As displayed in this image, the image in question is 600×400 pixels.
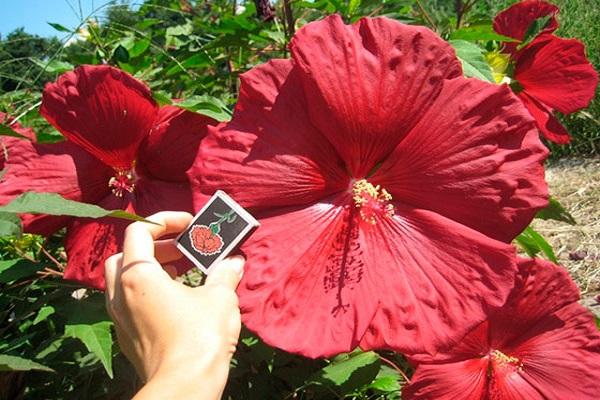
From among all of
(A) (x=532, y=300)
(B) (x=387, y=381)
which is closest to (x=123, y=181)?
(B) (x=387, y=381)

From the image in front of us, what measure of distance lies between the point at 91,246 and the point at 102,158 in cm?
16

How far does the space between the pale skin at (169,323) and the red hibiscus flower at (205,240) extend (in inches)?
1.2

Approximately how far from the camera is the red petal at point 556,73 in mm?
1278

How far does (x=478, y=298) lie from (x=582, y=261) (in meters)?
2.26

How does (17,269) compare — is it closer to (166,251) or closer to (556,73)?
(166,251)

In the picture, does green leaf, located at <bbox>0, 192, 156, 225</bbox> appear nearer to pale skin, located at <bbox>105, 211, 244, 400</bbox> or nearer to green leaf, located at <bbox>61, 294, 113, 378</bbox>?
pale skin, located at <bbox>105, 211, 244, 400</bbox>

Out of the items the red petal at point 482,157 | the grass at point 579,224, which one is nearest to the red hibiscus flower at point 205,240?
the red petal at point 482,157

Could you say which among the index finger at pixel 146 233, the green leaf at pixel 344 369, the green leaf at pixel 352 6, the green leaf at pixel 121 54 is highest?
the green leaf at pixel 352 6

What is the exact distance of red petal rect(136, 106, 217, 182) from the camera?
102 cm

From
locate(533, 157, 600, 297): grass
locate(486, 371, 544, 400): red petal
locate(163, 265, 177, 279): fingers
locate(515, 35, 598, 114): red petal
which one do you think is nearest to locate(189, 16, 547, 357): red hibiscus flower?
locate(163, 265, 177, 279): fingers

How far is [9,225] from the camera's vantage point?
0.75 m

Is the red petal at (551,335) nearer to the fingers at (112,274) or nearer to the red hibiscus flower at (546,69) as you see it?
the red hibiscus flower at (546,69)

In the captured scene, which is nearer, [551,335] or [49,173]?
[49,173]

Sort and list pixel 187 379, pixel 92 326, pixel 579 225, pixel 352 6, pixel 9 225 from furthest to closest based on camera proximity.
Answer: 1. pixel 579 225
2. pixel 352 6
3. pixel 92 326
4. pixel 9 225
5. pixel 187 379
